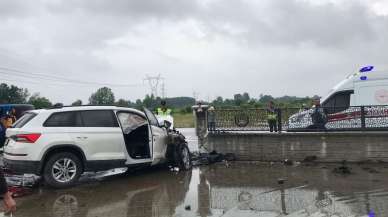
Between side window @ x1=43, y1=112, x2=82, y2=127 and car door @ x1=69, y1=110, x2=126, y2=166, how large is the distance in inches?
4.6

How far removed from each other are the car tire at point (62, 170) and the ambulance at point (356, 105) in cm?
653

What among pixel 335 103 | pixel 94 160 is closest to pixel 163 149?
pixel 94 160

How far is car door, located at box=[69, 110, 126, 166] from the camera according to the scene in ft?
32.2

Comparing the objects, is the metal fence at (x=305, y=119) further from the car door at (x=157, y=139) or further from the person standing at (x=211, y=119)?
the car door at (x=157, y=139)

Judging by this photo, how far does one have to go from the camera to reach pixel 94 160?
388 inches

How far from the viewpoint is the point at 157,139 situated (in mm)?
11117

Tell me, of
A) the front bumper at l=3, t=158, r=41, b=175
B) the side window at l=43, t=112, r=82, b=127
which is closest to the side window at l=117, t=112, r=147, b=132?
the side window at l=43, t=112, r=82, b=127

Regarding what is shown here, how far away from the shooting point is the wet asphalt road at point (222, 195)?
7.37 metres

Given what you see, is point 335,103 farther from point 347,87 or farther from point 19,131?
point 19,131

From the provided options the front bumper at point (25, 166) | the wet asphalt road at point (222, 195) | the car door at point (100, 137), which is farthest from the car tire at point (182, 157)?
the front bumper at point (25, 166)

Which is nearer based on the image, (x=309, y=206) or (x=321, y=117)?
(x=309, y=206)

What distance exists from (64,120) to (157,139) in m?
2.36

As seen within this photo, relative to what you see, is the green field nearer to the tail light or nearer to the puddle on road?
the puddle on road

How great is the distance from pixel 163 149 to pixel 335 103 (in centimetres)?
660
